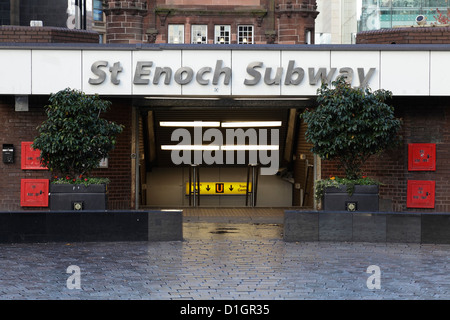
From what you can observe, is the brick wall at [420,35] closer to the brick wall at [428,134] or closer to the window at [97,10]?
the brick wall at [428,134]

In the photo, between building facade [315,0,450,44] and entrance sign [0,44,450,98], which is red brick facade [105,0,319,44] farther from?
entrance sign [0,44,450,98]

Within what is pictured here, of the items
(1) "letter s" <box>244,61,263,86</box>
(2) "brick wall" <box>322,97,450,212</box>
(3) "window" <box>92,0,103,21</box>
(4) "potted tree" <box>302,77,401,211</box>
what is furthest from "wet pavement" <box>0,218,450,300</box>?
(3) "window" <box>92,0,103,21</box>

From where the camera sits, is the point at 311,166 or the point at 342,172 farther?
the point at 311,166

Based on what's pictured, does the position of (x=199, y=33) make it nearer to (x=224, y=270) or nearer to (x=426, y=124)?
(x=426, y=124)

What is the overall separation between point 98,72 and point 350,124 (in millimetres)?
6342

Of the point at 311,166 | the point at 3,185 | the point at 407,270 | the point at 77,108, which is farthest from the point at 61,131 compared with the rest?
the point at 311,166

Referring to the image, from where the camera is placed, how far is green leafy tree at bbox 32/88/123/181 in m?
15.9

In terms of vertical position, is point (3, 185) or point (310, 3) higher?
point (310, 3)

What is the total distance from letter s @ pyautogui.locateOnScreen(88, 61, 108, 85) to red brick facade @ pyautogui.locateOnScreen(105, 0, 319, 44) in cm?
1362

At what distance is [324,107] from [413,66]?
11.7 ft

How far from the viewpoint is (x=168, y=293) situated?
33.6ft

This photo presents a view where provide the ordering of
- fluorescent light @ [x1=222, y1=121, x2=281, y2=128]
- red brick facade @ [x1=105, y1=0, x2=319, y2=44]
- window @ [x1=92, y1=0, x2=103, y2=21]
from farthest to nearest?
1. window @ [x1=92, y1=0, x2=103, y2=21]
2. red brick facade @ [x1=105, y1=0, x2=319, y2=44]
3. fluorescent light @ [x1=222, y1=121, x2=281, y2=128]

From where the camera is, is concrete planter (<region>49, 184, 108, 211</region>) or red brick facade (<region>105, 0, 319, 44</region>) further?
red brick facade (<region>105, 0, 319, 44</region>)

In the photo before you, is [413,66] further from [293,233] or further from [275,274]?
[275,274]
